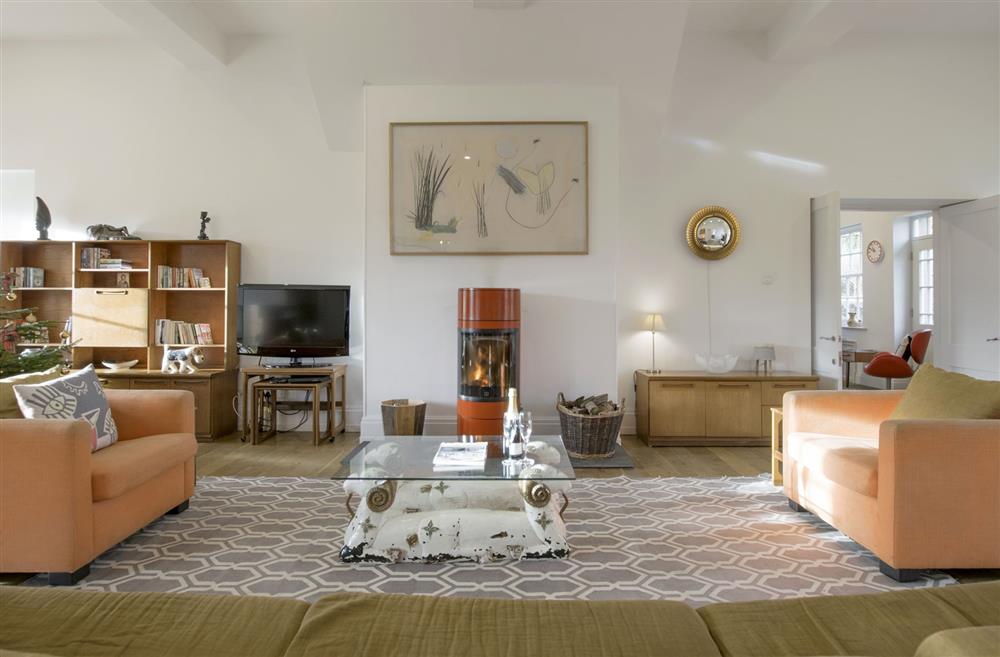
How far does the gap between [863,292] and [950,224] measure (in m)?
3.10

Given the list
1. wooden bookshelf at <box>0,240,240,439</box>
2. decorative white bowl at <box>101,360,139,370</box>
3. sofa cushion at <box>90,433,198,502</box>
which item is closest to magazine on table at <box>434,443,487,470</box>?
sofa cushion at <box>90,433,198,502</box>

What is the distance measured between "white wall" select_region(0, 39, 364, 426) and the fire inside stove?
1.39m

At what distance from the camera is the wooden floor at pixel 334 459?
4.36 m

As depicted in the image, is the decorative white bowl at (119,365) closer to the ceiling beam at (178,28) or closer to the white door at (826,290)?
the ceiling beam at (178,28)

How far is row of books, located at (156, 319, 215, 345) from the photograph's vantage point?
5.64 meters

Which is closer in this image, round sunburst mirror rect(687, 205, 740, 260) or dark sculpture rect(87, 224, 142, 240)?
dark sculpture rect(87, 224, 142, 240)

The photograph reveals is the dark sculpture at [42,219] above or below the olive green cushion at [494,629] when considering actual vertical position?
above

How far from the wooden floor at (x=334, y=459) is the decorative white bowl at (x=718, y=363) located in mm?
704

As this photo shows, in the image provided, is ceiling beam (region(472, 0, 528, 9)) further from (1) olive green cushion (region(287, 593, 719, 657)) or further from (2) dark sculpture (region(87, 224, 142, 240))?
Answer: (1) olive green cushion (region(287, 593, 719, 657))

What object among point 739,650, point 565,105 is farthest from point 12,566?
point 565,105

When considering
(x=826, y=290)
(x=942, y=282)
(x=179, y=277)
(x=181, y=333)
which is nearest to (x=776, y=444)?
(x=826, y=290)

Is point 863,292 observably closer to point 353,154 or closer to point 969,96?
point 969,96

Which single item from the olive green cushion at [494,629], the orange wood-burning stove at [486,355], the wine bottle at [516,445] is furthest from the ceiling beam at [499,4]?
the olive green cushion at [494,629]

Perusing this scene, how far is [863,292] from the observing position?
8.90 meters
